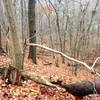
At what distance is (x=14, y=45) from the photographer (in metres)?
8.30

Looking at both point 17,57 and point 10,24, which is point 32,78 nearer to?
point 17,57

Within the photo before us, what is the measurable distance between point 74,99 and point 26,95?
149cm

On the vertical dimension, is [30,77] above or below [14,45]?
below

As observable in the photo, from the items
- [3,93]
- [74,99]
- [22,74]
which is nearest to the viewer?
[3,93]

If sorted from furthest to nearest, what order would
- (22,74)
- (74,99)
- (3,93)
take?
(22,74), (74,99), (3,93)

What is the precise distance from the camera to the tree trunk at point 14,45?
26.0 feet

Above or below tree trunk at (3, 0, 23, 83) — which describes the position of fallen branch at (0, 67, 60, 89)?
below

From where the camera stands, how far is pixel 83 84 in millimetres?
7781

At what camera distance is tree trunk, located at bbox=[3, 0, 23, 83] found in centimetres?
794

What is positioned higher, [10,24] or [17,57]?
[10,24]

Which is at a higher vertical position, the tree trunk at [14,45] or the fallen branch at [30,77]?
the tree trunk at [14,45]

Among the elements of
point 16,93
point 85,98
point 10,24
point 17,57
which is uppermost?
point 10,24

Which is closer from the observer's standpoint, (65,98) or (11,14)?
(65,98)

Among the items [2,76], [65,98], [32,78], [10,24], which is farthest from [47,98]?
[10,24]
